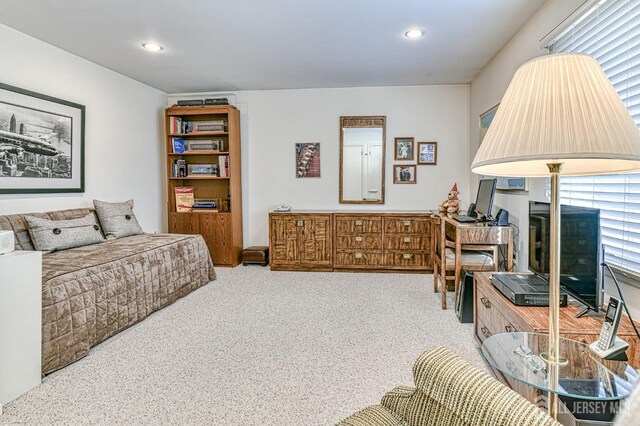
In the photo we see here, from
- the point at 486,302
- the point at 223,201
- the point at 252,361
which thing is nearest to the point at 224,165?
the point at 223,201

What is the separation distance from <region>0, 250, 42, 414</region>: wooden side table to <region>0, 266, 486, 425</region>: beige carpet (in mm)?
99

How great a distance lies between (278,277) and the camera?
14.6ft

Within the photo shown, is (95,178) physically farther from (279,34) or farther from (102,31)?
(279,34)

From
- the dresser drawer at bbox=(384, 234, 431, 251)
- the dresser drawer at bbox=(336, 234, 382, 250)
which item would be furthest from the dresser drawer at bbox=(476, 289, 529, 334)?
the dresser drawer at bbox=(336, 234, 382, 250)

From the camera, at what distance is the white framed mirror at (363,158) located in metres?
4.97

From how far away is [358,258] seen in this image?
4.68m

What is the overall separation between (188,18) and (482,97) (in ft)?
10.7

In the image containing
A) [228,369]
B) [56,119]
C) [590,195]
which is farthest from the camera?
[56,119]

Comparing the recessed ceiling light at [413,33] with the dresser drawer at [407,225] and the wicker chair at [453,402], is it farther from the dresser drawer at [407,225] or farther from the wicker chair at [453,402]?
the wicker chair at [453,402]

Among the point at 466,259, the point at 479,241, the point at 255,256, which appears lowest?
the point at 255,256

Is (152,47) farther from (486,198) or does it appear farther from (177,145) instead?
(486,198)

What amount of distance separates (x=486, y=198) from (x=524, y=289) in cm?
164

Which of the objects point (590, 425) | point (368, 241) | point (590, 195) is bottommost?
point (590, 425)

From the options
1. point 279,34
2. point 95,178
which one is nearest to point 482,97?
point 279,34
